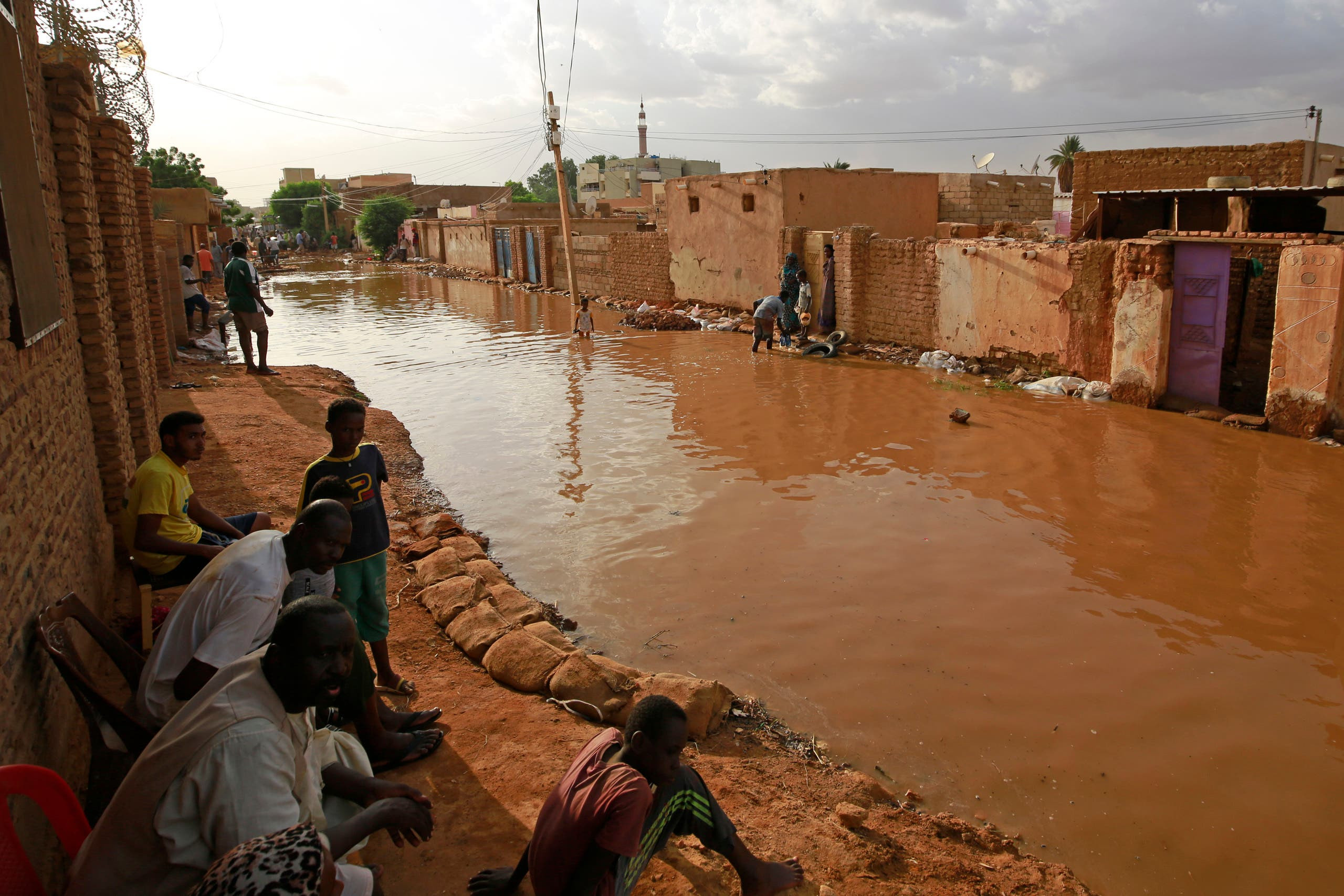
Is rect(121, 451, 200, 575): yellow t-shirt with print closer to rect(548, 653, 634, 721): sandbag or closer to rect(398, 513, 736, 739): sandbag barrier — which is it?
rect(398, 513, 736, 739): sandbag barrier

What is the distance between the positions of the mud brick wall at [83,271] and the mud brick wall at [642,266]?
655 inches

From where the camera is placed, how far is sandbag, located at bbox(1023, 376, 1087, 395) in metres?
10.9

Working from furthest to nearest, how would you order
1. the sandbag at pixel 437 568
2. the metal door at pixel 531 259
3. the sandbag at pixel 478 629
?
the metal door at pixel 531 259, the sandbag at pixel 437 568, the sandbag at pixel 478 629

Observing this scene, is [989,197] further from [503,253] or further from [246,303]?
[503,253]

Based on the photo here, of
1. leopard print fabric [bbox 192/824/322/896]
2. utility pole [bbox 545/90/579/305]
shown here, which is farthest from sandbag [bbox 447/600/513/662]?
utility pole [bbox 545/90/579/305]

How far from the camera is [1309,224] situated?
9.68m

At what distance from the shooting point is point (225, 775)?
199 cm

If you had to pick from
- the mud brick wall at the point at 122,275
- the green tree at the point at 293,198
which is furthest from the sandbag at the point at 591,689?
the green tree at the point at 293,198

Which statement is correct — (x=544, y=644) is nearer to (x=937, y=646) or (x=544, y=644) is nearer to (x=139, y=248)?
(x=937, y=646)

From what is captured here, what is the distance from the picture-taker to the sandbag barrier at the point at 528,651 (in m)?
4.01

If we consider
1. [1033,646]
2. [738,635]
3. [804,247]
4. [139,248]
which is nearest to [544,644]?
[738,635]

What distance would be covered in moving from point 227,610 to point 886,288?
13.0m

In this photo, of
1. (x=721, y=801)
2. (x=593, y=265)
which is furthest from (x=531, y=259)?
(x=721, y=801)

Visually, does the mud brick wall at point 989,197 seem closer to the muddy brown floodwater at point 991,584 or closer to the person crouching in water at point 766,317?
the person crouching in water at point 766,317
